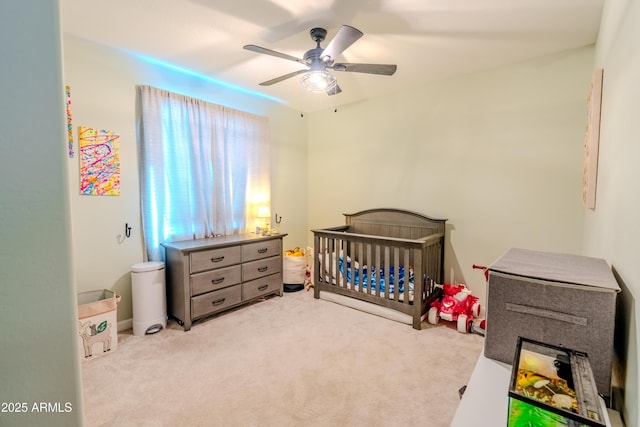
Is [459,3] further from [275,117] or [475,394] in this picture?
[275,117]

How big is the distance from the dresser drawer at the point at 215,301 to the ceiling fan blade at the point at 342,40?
2.37 m

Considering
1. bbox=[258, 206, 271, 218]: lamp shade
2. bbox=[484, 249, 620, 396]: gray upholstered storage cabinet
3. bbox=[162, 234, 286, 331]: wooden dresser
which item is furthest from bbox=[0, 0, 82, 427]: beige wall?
bbox=[258, 206, 271, 218]: lamp shade

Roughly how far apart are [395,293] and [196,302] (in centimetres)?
193

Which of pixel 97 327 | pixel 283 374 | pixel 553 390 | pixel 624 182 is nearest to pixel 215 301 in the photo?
pixel 97 327

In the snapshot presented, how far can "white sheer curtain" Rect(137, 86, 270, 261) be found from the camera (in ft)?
9.08

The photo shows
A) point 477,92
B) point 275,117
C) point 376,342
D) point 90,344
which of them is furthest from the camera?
point 275,117

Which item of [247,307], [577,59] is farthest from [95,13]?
[577,59]

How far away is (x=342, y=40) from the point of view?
192cm

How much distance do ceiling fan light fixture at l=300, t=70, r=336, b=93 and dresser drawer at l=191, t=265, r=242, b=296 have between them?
195 cm

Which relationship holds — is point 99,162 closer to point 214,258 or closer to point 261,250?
point 214,258

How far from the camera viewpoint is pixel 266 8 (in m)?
Answer: 1.98

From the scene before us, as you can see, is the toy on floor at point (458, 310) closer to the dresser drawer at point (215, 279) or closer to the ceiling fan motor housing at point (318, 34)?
the dresser drawer at point (215, 279)

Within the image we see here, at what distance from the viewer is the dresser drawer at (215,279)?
266 centimetres

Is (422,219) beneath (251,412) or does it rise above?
above
